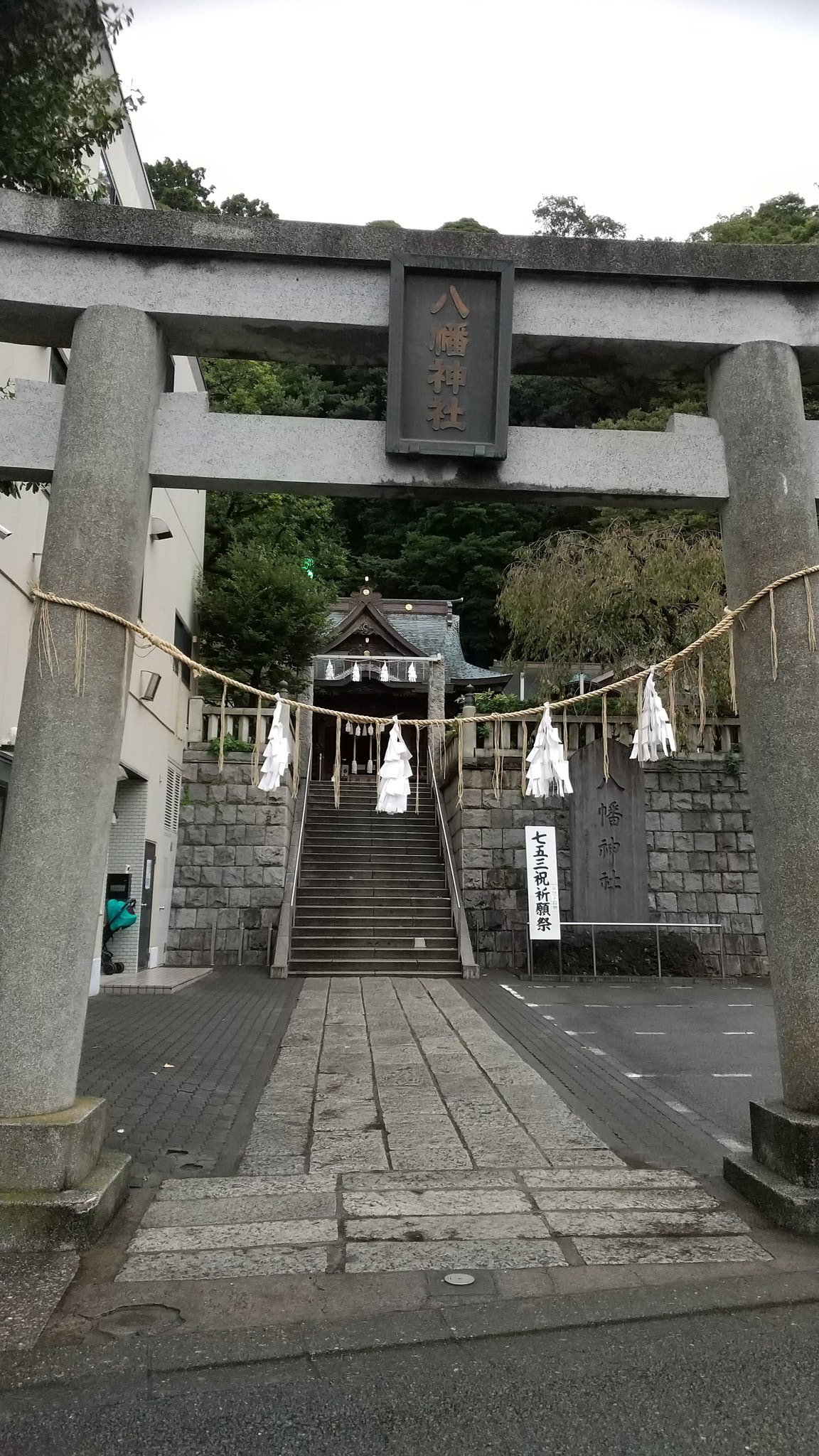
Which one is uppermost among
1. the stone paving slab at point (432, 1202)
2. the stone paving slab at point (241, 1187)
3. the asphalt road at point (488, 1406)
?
the stone paving slab at point (432, 1202)

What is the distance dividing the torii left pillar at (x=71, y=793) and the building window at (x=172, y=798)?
12.1 m

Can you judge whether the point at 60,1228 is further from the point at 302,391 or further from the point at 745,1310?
the point at 302,391

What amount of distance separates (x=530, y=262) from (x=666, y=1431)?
5684 millimetres

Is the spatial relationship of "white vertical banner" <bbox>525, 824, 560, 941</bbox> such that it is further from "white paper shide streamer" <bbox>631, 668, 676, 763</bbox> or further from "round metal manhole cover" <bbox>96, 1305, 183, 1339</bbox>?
"round metal manhole cover" <bbox>96, 1305, 183, 1339</bbox>

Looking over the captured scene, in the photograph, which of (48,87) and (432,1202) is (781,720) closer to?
(432,1202)

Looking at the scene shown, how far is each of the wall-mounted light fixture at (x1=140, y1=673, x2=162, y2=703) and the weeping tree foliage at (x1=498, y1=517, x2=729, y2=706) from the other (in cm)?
704

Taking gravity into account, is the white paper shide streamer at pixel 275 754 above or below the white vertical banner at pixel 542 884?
above

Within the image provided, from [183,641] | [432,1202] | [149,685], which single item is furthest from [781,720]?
[183,641]

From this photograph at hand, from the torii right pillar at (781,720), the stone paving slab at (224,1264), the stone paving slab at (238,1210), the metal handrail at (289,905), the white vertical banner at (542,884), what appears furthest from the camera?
the metal handrail at (289,905)

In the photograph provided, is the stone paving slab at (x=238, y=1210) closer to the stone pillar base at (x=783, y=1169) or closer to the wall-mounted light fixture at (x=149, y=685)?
the stone pillar base at (x=783, y=1169)

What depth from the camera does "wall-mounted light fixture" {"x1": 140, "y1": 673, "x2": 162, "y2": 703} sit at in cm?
1451

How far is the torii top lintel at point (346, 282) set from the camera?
17.2ft

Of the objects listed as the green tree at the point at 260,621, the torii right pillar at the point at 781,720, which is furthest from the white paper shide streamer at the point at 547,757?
the green tree at the point at 260,621

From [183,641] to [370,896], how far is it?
6.71m
